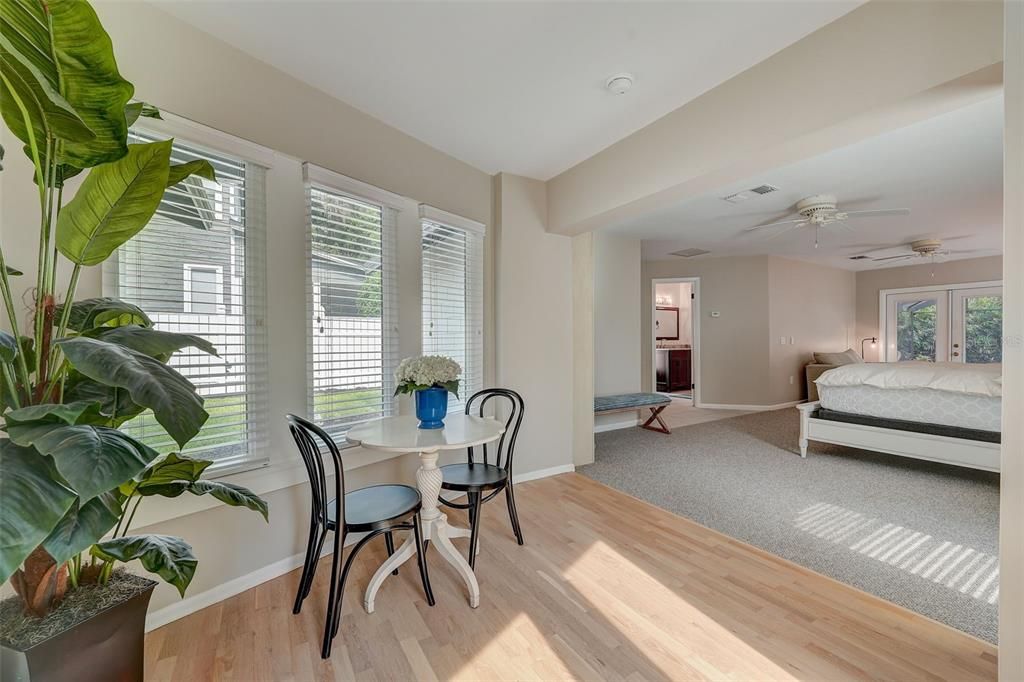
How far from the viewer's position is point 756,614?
5.74 ft

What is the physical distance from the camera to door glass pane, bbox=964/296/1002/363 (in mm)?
6660

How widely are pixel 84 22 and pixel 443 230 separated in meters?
2.16

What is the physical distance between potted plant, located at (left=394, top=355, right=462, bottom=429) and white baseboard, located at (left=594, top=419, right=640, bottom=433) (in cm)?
352

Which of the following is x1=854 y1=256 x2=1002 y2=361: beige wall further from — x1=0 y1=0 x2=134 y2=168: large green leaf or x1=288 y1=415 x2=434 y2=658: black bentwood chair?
x1=0 y1=0 x2=134 y2=168: large green leaf

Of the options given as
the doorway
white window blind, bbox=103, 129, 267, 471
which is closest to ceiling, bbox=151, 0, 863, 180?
white window blind, bbox=103, 129, 267, 471

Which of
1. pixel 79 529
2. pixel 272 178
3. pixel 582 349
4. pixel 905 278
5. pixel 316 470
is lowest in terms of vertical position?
pixel 316 470

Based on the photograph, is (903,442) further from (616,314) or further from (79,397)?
(79,397)

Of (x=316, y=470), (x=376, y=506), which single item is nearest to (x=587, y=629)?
(x=376, y=506)

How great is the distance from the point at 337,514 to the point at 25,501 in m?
0.96

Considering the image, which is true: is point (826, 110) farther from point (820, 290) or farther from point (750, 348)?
point (820, 290)

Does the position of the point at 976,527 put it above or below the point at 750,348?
below

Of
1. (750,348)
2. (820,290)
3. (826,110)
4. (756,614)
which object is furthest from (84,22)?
(820,290)

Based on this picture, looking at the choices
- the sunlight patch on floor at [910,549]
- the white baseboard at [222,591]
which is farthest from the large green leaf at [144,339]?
the sunlight patch on floor at [910,549]

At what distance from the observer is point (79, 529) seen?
0.86 m
